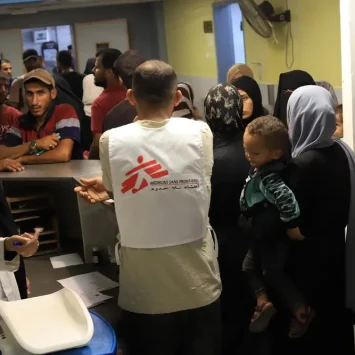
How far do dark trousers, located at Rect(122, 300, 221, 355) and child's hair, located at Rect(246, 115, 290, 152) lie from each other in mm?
596

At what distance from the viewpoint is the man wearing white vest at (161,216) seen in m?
1.66

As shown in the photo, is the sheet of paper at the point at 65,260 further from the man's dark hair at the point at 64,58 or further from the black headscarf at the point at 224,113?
the man's dark hair at the point at 64,58

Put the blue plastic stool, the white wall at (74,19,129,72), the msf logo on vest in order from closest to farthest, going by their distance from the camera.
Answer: the blue plastic stool
the msf logo on vest
the white wall at (74,19,129,72)

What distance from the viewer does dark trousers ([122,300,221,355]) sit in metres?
1.75

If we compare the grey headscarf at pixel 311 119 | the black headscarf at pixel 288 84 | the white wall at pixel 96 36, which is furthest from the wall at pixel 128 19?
the grey headscarf at pixel 311 119

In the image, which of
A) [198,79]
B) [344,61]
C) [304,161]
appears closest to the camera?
[304,161]

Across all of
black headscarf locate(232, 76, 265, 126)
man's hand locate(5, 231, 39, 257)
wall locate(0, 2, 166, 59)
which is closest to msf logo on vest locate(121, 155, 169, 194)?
man's hand locate(5, 231, 39, 257)

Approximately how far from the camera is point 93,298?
211 centimetres

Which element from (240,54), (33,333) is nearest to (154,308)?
(33,333)

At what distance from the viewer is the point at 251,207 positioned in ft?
6.76

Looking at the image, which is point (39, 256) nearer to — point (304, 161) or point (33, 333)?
point (33, 333)

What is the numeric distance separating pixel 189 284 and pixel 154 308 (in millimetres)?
125

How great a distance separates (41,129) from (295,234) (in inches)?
56.4

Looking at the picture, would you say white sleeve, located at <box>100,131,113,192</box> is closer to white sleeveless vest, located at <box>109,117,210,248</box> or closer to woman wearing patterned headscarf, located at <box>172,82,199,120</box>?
white sleeveless vest, located at <box>109,117,210,248</box>
